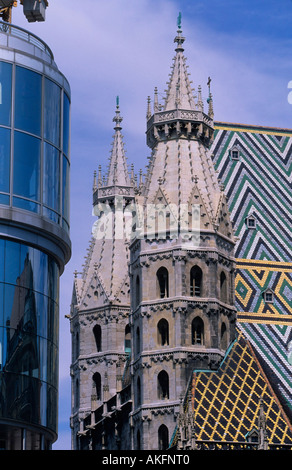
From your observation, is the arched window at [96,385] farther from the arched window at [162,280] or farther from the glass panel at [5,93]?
the glass panel at [5,93]

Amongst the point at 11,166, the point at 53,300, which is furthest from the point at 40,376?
the point at 11,166

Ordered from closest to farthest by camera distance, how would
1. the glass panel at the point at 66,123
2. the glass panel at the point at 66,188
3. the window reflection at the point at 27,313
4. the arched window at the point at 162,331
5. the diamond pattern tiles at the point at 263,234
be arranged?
the window reflection at the point at 27,313, the glass panel at the point at 66,188, the glass panel at the point at 66,123, the arched window at the point at 162,331, the diamond pattern tiles at the point at 263,234

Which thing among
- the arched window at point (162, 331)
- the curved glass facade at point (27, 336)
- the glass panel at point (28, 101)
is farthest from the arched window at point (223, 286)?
the glass panel at point (28, 101)

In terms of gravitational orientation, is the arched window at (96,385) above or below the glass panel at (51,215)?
above

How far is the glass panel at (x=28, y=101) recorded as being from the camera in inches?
2341

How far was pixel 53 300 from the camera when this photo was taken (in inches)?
2381

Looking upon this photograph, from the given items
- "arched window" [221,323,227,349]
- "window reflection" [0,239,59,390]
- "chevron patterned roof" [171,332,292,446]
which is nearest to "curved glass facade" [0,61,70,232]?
"window reflection" [0,239,59,390]

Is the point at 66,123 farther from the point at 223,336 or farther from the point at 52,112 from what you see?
the point at 223,336

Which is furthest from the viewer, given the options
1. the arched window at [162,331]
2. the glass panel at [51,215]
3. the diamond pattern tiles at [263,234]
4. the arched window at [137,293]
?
the diamond pattern tiles at [263,234]

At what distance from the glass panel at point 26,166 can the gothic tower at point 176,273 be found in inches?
777

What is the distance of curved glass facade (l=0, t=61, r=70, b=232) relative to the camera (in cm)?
5856

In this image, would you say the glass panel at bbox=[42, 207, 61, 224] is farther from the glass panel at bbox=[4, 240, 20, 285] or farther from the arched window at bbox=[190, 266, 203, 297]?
the arched window at bbox=[190, 266, 203, 297]

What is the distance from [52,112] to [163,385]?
21.0 m

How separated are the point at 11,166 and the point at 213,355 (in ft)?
74.2
